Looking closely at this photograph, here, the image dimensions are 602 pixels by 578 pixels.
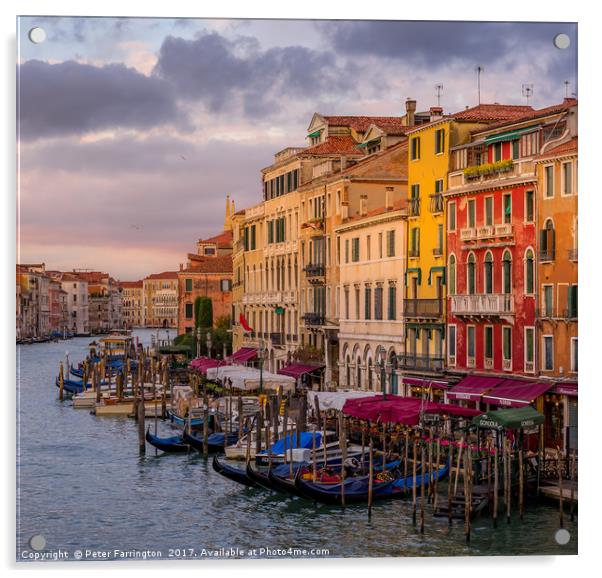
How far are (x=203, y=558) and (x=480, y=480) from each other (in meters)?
5.51

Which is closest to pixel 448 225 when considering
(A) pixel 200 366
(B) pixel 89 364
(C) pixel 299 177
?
(C) pixel 299 177

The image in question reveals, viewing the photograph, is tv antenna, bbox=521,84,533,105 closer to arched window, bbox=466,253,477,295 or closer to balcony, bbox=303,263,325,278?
arched window, bbox=466,253,477,295

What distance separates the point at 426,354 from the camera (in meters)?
20.7

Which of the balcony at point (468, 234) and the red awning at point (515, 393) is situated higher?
the balcony at point (468, 234)

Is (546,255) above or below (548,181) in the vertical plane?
below

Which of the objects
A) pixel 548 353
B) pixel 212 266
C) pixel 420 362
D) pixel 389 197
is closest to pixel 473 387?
pixel 548 353

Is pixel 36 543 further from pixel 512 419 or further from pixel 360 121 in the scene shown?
pixel 360 121

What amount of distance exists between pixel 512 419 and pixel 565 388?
0.99 meters

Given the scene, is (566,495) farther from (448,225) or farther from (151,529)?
(448,225)

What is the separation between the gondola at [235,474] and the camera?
1756cm

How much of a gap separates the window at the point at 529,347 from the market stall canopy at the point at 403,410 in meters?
0.88

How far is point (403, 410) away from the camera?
674 inches

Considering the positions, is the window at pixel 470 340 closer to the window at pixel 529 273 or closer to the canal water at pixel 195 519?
the window at pixel 529 273

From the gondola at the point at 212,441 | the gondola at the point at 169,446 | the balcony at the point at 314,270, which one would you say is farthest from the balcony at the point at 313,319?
the gondola at the point at 169,446
